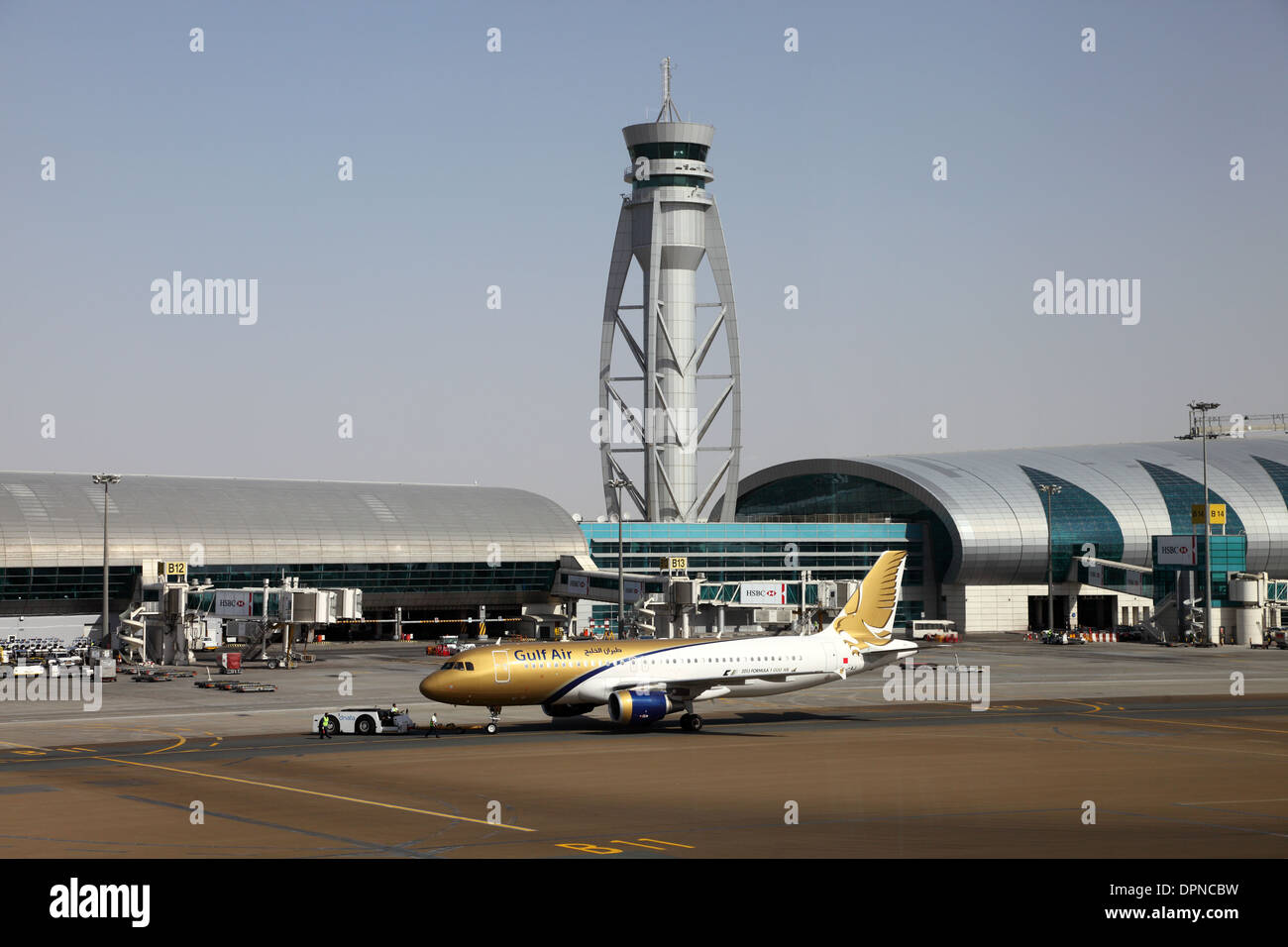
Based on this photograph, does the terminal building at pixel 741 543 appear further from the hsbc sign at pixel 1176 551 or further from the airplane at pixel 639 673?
the airplane at pixel 639 673

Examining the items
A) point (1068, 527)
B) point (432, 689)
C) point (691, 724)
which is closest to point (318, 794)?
point (432, 689)

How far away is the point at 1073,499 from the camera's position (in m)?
173

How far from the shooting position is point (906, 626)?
171m

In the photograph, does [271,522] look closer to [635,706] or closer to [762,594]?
[762,594]

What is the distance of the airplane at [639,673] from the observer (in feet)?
213

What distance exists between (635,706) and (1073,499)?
120m

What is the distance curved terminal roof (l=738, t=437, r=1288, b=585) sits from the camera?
170 meters

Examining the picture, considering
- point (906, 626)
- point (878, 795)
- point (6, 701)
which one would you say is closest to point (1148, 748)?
point (878, 795)

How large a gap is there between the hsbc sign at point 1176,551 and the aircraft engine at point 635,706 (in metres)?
106

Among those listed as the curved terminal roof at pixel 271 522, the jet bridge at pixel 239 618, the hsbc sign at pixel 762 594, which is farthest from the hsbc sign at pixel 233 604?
the hsbc sign at pixel 762 594

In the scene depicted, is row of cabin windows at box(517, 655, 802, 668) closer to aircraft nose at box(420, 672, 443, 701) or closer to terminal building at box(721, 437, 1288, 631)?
aircraft nose at box(420, 672, 443, 701)

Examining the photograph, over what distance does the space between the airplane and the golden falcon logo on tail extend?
182 mm
